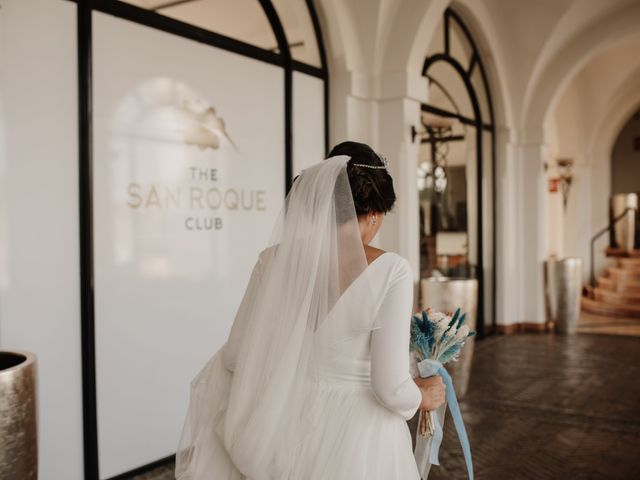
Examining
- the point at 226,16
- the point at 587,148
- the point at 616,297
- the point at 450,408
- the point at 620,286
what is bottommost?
the point at 616,297

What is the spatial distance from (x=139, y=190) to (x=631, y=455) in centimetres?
358

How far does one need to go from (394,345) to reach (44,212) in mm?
2414

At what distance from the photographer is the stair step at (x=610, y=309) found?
11.1 metres

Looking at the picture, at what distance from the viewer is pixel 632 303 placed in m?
11.5

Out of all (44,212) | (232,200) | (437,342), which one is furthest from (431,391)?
(232,200)

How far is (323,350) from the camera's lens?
191cm

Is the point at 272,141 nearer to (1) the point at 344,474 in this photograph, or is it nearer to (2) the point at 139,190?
(2) the point at 139,190

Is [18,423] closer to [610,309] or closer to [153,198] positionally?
[153,198]

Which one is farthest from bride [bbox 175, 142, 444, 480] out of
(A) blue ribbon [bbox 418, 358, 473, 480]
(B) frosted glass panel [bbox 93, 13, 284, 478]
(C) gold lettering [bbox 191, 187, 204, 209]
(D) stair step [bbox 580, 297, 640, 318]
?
(D) stair step [bbox 580, 297, 640, 318]

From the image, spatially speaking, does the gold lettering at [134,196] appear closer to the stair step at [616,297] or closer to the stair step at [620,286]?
the stair step at [616,297]

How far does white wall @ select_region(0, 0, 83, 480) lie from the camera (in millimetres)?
3311

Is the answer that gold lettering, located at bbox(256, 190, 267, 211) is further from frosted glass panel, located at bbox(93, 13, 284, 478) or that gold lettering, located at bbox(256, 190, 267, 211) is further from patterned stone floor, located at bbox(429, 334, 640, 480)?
patterned stone floor, located at bbox(429, 334, 640, 480)

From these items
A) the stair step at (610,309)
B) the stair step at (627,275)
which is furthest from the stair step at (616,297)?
the stair step at (627,275)

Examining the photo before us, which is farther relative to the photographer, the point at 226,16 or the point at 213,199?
the point at 226,16
